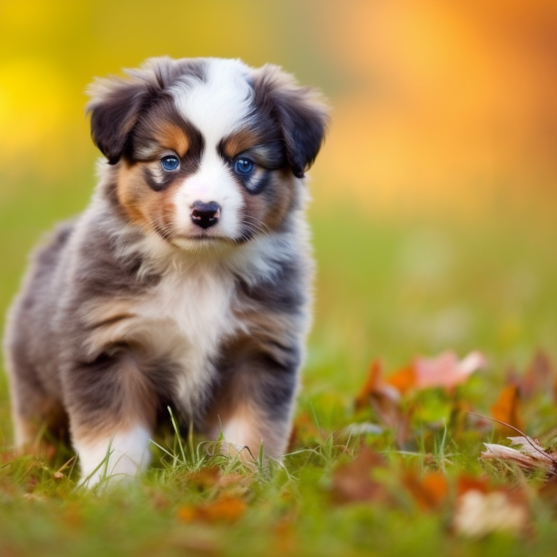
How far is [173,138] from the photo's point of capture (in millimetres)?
3076

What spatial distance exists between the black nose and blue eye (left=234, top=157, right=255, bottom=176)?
0.26 m

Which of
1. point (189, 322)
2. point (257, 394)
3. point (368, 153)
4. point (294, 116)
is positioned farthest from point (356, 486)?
point (368, 153)

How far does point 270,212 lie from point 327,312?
132 inches

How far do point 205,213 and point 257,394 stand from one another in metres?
0.72

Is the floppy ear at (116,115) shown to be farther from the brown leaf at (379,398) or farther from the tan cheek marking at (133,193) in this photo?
the brown leaf at (379,398)

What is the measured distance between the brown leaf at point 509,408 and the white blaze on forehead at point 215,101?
1512 mm

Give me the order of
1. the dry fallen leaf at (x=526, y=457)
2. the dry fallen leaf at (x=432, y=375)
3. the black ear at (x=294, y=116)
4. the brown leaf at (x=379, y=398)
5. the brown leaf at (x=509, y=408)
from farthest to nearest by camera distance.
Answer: the dry fallen leaf at (x=432, y=375) → the brown leaf at (x=379, y=398) → the brown leaf at (x=509, y=408) → the black ear at (x=294, y=116) → the dry fallen leaf at (x=526, y=457)

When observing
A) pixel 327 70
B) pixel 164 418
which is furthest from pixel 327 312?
pixel 327 70

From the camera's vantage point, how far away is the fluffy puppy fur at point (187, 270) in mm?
3051

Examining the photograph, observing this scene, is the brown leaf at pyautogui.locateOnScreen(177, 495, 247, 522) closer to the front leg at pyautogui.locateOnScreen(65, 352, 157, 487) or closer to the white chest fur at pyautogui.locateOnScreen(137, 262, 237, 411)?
the front leg at pyautogui.locateOnScreen(65, 352, 157, 487)

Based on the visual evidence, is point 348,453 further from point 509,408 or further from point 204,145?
point 204,145

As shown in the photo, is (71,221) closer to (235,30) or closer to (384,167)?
(384,167)

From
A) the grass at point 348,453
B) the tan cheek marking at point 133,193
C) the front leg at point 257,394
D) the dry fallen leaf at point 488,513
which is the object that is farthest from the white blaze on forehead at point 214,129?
the dry fallen leaf at point 488,513

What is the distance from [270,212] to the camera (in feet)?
10.7
